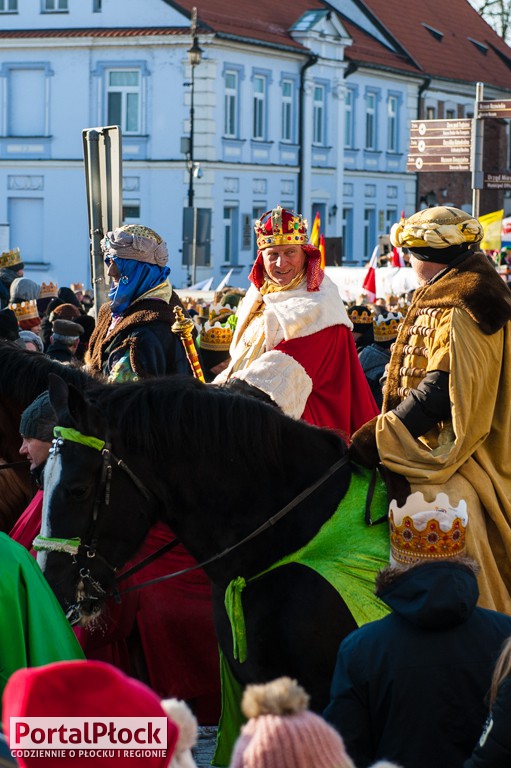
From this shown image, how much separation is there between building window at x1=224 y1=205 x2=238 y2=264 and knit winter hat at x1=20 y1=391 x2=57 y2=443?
34943 millimetres

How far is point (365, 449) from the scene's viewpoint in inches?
189

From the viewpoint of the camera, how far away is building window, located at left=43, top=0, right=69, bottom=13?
129 feet

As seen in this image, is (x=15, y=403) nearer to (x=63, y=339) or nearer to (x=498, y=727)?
(x=63, y=339)

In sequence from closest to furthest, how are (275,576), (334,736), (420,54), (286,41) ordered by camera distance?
1. (334,736)
2. (275,576)
3. (286,41)
4. (420,54)

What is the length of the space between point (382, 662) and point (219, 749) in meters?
1.82

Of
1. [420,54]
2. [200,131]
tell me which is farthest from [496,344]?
[420,54]

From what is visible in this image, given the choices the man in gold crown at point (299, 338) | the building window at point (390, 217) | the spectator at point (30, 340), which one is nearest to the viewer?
the man in gold crown at point (299, 338)

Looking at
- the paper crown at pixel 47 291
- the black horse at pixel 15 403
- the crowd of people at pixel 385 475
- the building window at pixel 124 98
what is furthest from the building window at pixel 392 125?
the black horse at pixel 15 403

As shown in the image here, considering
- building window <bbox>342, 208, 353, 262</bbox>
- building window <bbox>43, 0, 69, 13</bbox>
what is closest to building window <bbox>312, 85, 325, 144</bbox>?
building window <bbox>342, 208, 353, 262</bbox>

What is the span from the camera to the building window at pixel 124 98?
3872cm

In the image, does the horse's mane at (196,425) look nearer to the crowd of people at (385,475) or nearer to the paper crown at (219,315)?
the crowd of people at (385,475)

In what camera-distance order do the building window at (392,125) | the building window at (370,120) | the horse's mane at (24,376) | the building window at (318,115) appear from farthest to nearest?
the building window at (392,125)
the building window at (370,120)
the building window at (318,115)
the horse's mane at (24,376)

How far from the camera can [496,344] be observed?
16.3 feet

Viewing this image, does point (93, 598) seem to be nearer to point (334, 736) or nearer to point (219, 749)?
point (219, 749)
